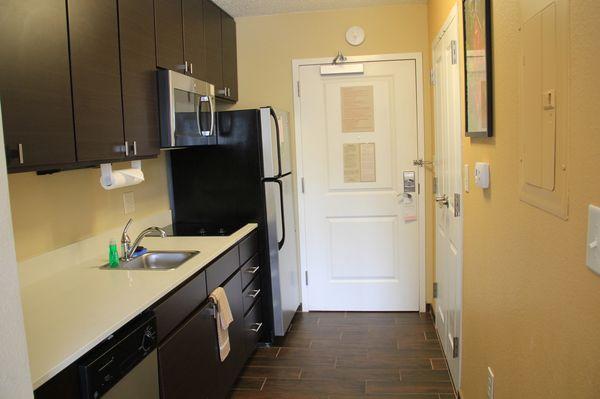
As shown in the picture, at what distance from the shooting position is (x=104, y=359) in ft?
5.23

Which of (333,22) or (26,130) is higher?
(333,22)

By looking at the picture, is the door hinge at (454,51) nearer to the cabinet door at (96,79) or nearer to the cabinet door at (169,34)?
the cabinet door at (169,34)

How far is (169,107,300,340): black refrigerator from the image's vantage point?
11.3 feet

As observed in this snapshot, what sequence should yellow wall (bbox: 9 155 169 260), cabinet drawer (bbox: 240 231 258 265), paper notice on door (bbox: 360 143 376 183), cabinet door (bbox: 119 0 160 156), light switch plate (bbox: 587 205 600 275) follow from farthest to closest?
1. paper notice on door (bbox: 360 143 376 183)
2. cabinet drawer (bbox: 240 231 258 265)
3. cabinet door (bbox: 119 0 160 156)
4. yellow wall (bbox: 9 155 169 260)
5. light switch plate (bbox: 587 205 600 275)

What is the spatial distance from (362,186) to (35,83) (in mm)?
2752

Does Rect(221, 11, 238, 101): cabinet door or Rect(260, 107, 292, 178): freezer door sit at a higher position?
Rect(221, 11, 238, 101): cabinet door

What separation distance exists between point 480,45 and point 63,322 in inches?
72.5

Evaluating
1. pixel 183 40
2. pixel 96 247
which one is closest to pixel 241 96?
pixel 183 40

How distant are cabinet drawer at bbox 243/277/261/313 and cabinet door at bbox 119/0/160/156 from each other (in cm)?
110

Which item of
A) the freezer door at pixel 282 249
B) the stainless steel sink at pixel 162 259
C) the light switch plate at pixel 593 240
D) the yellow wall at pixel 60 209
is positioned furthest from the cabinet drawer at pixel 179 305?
the light switch plate at pixel 593 240

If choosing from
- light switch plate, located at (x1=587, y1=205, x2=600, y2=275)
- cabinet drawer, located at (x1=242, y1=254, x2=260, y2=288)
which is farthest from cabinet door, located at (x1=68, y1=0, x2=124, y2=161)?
light switch plate, located at (x1=587, y1=205, x2=600, y2=275)

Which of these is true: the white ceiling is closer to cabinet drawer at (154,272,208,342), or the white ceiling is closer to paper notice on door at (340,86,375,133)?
paper notice on door at (340,86,375,133)

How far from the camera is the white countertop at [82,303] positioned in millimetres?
1499

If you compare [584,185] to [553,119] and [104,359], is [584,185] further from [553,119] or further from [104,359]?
[104,359]
